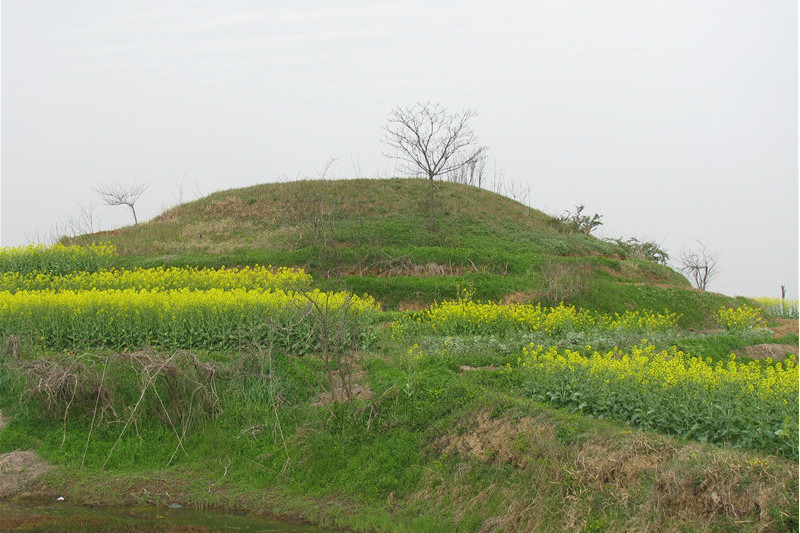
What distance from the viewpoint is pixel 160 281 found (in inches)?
703

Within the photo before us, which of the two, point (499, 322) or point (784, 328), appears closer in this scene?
point (499, 322)

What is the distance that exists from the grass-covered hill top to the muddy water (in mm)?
8162

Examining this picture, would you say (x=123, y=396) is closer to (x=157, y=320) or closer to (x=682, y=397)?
(x=157, y=320)

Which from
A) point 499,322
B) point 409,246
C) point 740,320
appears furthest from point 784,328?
point 409,246

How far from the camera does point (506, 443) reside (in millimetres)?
8148

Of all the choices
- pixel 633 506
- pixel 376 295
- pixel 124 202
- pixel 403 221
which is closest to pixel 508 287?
pixel 376 295

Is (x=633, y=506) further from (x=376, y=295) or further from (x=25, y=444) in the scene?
(x=376, y=295)

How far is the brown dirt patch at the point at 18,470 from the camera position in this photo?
9.36 m

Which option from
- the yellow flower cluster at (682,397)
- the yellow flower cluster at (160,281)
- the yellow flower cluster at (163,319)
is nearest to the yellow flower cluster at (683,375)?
the yellow flower cluster at (682,397)

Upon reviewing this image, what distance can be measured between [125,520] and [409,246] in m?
15.2

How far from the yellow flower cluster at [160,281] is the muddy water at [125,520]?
8559 mm

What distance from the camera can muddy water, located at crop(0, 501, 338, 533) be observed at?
27.5 ft

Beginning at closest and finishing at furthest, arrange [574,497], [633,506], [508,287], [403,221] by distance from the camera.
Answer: [633,506], [574,497], [508,287], [403,221]

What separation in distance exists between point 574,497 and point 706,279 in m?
24.5
